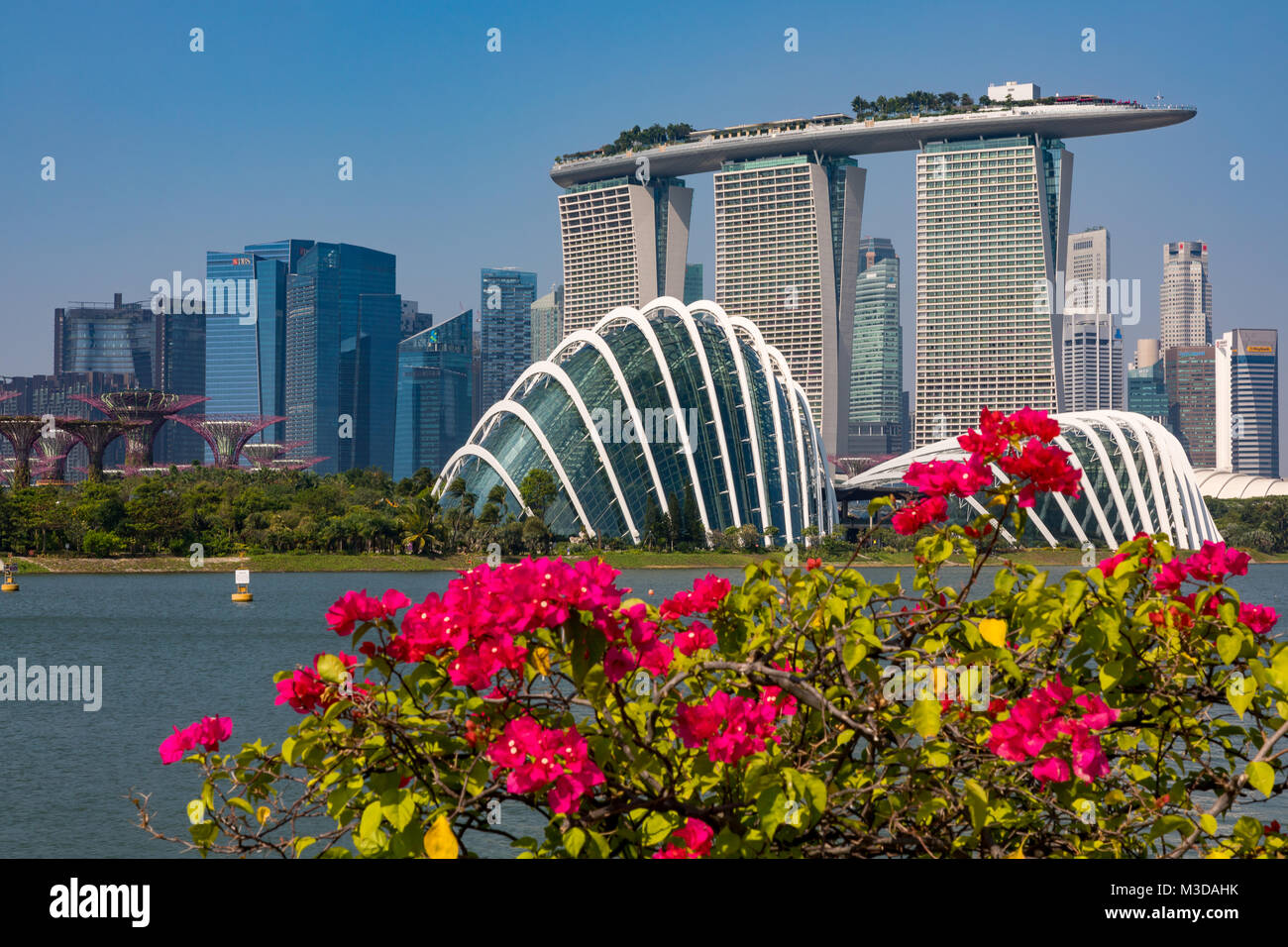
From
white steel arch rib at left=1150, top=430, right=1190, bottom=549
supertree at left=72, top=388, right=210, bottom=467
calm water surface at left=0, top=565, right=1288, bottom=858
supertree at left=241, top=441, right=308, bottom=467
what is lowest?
calm water surface at left=0, top=565, right=1288, bottom=858

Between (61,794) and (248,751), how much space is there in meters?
20.2

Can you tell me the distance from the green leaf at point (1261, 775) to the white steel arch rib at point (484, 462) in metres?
82.9

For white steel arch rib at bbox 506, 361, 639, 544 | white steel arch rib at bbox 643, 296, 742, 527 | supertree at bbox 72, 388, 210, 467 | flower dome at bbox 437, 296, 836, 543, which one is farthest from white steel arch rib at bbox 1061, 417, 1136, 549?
supertree at bbox 72, 388, 210, 467

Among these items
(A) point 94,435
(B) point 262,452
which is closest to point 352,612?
(A) point 94,435

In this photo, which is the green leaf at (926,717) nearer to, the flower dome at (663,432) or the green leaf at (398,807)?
the green leaf at (398,807)

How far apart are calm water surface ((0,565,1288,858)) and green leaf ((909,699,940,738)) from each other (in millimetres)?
9007

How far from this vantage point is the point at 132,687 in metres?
34.3

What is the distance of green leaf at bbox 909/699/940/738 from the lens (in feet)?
13.5

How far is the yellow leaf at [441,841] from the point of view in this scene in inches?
148

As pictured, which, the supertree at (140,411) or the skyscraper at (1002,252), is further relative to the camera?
the skyscraper at (1002,252)

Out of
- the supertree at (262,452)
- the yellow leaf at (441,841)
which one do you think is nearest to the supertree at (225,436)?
the supertree at (262,452)

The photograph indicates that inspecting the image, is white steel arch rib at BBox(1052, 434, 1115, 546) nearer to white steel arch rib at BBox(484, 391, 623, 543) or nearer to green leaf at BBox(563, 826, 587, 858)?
white steel arch rib at BBox(484, 391, 623, 543)

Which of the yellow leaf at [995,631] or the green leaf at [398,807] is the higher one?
the yellow leaf at [995,631]

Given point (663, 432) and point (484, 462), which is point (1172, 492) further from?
point (484, 462)
